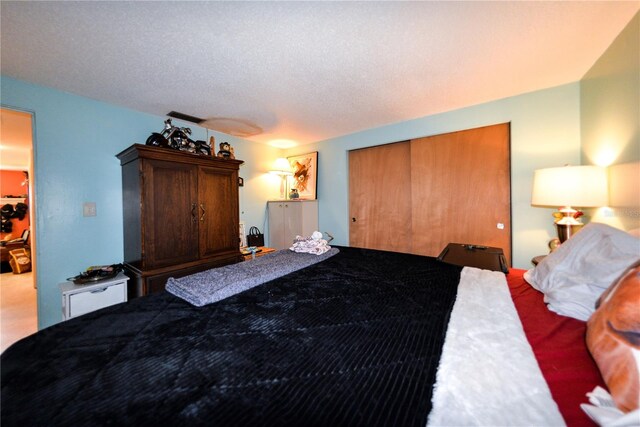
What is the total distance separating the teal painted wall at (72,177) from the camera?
6.97 feet

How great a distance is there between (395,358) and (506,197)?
2.74 meters

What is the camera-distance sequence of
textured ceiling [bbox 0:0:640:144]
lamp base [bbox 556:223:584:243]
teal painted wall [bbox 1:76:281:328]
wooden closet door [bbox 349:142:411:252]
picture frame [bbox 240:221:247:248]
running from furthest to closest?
picture frame [bbox 240:221:247:248], wooden closet door [bbox 349:142:411:252], teal painted wall [bbox 1:76:281:328], lamp base [bbox 556:223:584:243], textured ceiling [bbox 0:0:640:144]

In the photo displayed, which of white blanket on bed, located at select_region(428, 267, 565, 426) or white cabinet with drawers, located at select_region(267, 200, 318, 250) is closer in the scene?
white blanket on bed, located at select_region(428, 267, 565, 426)

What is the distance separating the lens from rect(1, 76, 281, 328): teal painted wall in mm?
2123

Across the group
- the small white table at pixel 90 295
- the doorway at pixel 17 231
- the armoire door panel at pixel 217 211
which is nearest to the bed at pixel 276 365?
the small white table at pixel 90 295

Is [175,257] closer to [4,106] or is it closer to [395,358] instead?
[4,106]

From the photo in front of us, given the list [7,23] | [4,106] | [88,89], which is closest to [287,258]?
[7,23]

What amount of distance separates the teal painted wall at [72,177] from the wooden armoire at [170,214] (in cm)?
17

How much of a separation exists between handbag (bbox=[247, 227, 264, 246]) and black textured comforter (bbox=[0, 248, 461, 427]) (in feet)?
9.09

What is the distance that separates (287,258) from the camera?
183 cm

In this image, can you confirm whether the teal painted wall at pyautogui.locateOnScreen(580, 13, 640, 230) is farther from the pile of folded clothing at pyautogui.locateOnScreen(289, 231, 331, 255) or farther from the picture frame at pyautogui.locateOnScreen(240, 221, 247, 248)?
the picture frame at pyautogui.locateOnScreen(240, 221, 247, 248)

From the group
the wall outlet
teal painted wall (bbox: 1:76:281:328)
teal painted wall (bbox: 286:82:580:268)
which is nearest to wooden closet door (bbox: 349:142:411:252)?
teal painted wall (bbox: 286:82:580:268)

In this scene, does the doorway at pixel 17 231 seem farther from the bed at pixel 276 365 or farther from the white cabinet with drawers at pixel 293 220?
the white cabinet with drawers at pixel 293 220

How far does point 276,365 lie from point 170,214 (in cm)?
233
